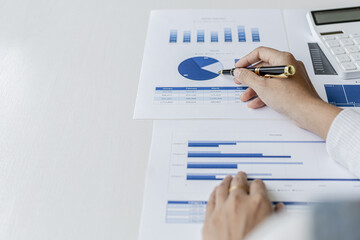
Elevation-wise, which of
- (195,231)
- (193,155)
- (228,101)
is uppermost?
(228,101)

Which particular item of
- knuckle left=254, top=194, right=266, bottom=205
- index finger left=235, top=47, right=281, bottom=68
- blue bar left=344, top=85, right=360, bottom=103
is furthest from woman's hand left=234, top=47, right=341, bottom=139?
knuckle left=254, top=194, right=266, bottom=205

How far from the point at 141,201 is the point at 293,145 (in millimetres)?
338

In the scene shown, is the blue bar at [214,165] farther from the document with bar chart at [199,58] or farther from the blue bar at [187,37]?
A: the blue bar at [187,37]

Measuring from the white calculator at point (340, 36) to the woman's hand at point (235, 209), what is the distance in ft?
1.28

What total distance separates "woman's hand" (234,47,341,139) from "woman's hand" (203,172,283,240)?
17cm

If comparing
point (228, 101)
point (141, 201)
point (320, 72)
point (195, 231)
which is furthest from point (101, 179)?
point (320, 72)

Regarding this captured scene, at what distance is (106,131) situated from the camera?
0.69 m

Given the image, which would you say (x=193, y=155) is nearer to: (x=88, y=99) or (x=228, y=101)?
(x=228, y=101)

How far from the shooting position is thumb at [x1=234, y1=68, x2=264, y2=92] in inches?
26.8

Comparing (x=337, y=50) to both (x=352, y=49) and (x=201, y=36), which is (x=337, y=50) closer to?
(x=352, y=49)

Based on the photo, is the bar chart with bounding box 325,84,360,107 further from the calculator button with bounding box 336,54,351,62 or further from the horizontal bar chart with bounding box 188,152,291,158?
the horizontal bar chart with bounding box 188,152,291,158

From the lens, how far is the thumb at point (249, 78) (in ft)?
2.23

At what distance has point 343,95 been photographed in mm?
708

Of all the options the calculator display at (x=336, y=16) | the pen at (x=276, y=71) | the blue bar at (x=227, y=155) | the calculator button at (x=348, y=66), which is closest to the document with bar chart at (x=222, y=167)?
the blue bar at (x=227, y=155)
